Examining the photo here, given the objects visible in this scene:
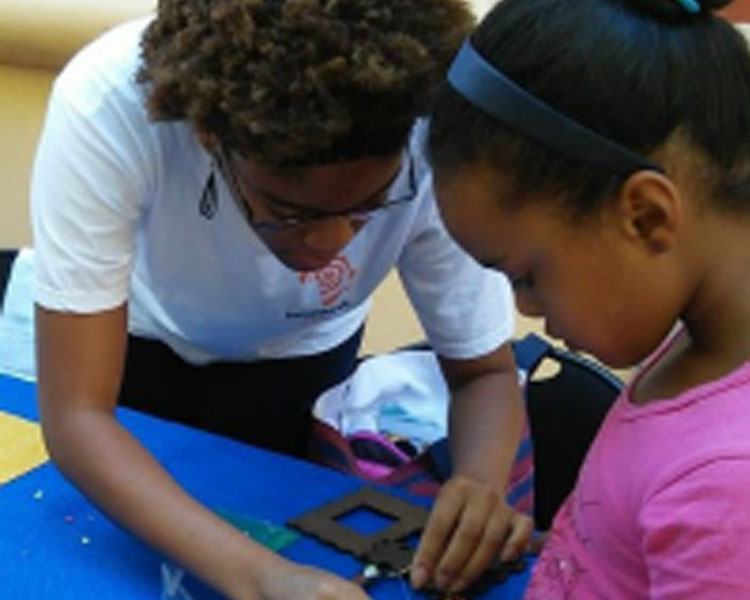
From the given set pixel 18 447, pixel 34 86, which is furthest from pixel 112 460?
pixel 34 86

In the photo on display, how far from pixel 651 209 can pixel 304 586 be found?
410 mm

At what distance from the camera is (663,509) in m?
0.65

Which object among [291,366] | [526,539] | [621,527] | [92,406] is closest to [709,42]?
[621,527]

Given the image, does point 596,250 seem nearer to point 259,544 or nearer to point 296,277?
point 259,544

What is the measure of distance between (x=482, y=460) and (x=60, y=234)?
490 millimetres

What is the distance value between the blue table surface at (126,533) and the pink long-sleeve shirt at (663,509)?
16 centimetres

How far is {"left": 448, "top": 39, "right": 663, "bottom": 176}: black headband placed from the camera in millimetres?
667

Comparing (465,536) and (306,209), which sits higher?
(306,209)

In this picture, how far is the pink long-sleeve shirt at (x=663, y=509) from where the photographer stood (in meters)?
0.62

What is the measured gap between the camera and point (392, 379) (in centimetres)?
146

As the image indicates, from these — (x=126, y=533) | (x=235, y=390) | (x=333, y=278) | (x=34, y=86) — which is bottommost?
(x=34, y=86)

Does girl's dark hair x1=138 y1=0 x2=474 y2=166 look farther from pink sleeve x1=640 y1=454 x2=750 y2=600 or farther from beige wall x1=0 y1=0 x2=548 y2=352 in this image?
beige wall x1=0 y1=0 x2=548 y2=352

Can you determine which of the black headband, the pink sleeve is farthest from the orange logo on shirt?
the pink sleeve

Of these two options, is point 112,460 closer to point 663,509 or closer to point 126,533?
point 126,533
